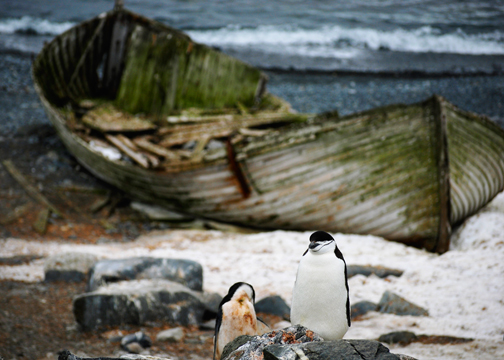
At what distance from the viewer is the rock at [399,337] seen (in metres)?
2.89

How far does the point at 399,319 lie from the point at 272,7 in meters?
19.3

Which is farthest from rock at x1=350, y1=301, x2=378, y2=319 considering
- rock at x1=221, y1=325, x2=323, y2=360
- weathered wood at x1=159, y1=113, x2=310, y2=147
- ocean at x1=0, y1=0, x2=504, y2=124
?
ocean at x1=0, y1=0, x2=504, y2=124

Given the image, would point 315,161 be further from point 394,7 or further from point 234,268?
point 394,7

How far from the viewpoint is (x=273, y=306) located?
3.48 m

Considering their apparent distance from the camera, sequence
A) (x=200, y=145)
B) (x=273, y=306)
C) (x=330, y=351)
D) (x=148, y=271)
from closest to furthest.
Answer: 1. (x=330, y=351)
2. (x=273, y=306)
3. (x=148, y=271)
4. (x=200, y=145)

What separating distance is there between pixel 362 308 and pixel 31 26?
19.1 m

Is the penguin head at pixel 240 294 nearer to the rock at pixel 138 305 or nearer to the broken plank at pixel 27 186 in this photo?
the rock at pixel 138 305

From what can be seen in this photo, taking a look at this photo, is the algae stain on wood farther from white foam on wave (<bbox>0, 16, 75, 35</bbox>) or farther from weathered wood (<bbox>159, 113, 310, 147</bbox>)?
white foam on wave (<bbox>0, 16, 75, 35</bbox>)

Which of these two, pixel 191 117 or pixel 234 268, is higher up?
pixel 191 117

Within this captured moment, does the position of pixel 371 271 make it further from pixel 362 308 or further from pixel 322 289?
pixel 322 289

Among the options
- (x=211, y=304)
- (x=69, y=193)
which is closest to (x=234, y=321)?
(x=211, y=304)

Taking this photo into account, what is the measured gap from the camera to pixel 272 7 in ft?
67.1

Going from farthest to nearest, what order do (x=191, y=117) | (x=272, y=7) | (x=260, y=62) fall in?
(x=272, y=7) → (x=260, y=62) → (x=191, y=117)

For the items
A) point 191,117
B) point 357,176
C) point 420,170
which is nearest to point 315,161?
point 357,176
